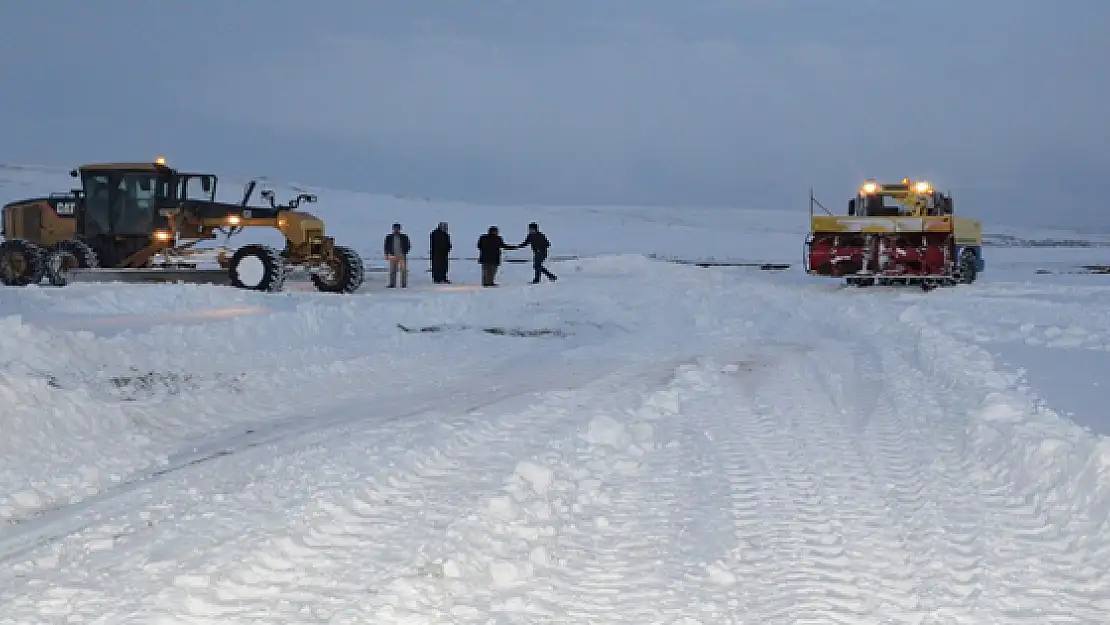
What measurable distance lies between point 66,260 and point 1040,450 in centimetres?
1914

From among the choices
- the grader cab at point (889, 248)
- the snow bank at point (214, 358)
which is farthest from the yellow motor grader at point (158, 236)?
the grader cab at point (889, 248)

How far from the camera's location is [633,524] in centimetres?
502

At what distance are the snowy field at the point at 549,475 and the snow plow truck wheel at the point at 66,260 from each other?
28.0 ft

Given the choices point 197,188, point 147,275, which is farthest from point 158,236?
point 197,188

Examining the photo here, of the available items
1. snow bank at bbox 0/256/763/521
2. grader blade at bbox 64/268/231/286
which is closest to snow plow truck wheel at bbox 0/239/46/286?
grader blade at bbox 64/268/231/286

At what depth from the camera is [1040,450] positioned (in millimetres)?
5949

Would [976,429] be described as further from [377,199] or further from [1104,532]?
[377,199]

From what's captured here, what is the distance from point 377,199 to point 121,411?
242 ft

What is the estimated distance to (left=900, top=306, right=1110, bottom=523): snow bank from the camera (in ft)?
17.0

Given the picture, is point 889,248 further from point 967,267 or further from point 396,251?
point 396,251

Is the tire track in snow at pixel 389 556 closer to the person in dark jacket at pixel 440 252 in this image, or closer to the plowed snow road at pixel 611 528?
the plowed snow road at pixel 611 528

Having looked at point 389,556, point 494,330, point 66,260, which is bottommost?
point 389,556

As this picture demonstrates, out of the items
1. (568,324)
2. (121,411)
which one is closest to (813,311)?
(568,324)

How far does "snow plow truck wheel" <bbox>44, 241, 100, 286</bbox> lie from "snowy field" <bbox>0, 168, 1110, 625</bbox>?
8.54 meters
